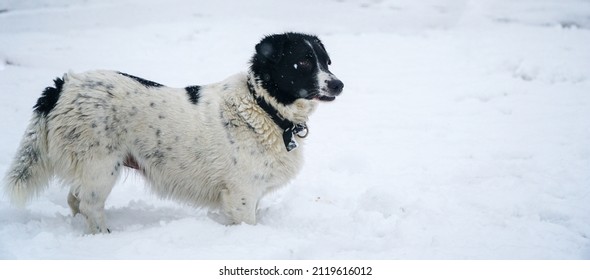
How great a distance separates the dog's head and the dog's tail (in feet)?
4.81

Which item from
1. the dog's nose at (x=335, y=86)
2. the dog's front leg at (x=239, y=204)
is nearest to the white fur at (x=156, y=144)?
the dog's front leg at (x=239, y=204)

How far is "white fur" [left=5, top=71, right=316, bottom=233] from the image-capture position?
322 cm

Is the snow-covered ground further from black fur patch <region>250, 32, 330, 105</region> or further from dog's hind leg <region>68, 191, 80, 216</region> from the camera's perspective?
black fur patch <region>250, 32, 330, 105</region>

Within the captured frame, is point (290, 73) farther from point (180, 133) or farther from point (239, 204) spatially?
point (239, 204)

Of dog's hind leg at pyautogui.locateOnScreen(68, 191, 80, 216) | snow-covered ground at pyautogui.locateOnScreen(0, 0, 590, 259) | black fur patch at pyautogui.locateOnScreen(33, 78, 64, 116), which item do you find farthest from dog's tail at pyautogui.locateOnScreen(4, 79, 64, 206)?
dog's hind leg at pyautogui.locateOnScreen(68, 191, 80, 216)

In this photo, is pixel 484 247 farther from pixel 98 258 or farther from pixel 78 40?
pixel 78 40

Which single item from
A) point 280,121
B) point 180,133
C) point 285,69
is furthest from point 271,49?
point 180,133

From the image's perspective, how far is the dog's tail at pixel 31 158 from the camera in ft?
10.6

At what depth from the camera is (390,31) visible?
9.67 metres

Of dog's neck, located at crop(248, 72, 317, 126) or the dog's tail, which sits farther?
dog's neck, located at crop(248, 72, 317, 126)

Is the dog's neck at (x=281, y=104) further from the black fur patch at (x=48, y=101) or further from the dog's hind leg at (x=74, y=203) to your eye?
the dog's hind leg at (x=74, y=203)

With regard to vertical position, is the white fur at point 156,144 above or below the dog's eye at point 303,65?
below
